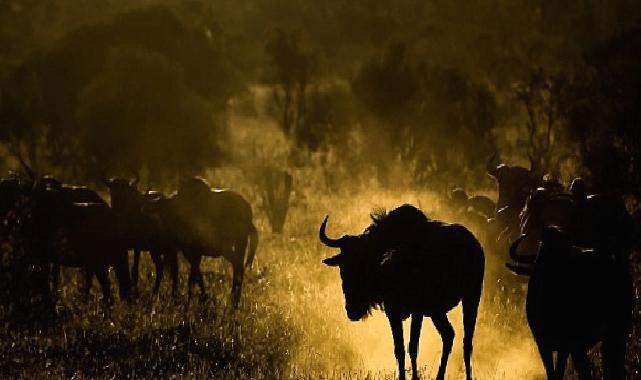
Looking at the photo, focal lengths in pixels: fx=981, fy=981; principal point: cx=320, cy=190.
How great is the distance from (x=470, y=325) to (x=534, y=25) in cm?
7425

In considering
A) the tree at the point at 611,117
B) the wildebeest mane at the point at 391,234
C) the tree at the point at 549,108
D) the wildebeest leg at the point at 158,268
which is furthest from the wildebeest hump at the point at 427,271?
the tree at the point at 549,108

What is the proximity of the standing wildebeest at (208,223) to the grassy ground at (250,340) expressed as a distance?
59 centimetres

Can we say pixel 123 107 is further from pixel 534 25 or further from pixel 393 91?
pixel 534 25

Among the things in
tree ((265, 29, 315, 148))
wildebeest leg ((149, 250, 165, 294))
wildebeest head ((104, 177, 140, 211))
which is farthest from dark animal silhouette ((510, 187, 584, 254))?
tree ((265, 29, 315, 148))

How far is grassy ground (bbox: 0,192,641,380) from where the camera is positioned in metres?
9.88

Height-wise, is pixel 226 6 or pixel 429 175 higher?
pixel 226 6

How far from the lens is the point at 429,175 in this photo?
3116cm

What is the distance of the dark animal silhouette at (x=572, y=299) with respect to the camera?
7746 mm

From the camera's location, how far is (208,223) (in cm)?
1409

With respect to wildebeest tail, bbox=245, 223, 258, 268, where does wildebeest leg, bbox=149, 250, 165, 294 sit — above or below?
below

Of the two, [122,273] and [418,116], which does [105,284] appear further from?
[418,116]

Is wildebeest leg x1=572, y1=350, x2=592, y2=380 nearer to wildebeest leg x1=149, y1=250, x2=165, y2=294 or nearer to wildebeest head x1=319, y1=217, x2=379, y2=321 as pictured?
wildebeest head x1=319, y1=217, x2=379, y2=321

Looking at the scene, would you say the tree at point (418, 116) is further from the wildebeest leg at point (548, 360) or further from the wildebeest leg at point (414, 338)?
the wildebeest leg at point (548, 360)

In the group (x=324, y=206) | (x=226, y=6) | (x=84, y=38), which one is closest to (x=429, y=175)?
(x=324, y=206)
